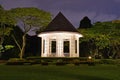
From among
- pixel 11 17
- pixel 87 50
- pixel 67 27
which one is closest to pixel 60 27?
pixel 67 27

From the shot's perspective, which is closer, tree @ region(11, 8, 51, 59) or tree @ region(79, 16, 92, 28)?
tree @ region(11, 8, 51, 59)

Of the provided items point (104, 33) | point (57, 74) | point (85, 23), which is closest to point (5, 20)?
point (104, 33)

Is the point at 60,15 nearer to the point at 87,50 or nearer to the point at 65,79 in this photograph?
the point at 87,50

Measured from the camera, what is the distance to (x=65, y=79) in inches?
677

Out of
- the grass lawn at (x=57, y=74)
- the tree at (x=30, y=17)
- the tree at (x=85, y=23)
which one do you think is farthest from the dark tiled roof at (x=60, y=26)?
the tree at (x=85, y=23)

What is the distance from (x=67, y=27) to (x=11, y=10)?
37.0 ft

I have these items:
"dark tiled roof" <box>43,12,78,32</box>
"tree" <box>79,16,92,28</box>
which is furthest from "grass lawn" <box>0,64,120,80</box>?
"tree" <box>79,16,92,28</box>

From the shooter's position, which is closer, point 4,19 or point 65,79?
point 65,79

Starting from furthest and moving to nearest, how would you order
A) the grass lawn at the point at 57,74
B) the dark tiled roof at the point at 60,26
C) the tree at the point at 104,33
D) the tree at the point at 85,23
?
the tree at the point at 85,23 < the tree at the point at 104,33 < the dark tiled roof at the point at 60,26 < the grass lawn at the point at 57,74

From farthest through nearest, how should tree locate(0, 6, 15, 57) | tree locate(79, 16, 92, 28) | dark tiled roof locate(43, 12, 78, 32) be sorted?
tree locate(79, 16, 92, 28)
tree locate(0, 6, 15, 57)
dark tiled roof locate(43, 12, 78, 32)

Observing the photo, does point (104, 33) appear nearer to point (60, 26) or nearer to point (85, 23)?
point (60, 26)

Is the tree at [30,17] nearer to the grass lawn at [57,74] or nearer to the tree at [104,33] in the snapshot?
the tree at [104,33]

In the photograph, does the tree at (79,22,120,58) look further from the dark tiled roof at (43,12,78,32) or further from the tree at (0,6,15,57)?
the tree at (0,6,15,57)

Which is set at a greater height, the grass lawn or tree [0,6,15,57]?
tree [0,6,15,57]
